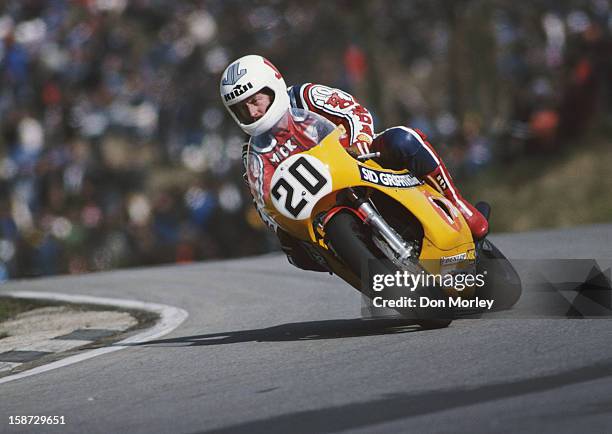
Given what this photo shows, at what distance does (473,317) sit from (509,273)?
412mm

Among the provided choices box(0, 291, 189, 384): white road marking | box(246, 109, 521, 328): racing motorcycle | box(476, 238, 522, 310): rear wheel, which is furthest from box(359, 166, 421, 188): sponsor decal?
box(0, 291, 189, 384): white road marking

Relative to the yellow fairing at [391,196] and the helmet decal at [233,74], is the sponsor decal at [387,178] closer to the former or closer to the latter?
the yellow fairing at [391,196]

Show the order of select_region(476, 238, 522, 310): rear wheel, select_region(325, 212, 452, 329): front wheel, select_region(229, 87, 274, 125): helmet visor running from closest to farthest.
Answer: select_region(325, 212, 452, 329): front wheel < select_region(229, 87, 274, 125): helmet visor < select_region(476, 238, 522, 310): rear wheel

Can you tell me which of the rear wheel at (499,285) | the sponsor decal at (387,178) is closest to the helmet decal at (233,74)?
the sponsor decal at (387,178)

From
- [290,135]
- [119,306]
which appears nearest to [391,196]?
[290,135]

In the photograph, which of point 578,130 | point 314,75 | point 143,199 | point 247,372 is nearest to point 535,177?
point 578,130

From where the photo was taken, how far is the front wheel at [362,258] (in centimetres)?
628

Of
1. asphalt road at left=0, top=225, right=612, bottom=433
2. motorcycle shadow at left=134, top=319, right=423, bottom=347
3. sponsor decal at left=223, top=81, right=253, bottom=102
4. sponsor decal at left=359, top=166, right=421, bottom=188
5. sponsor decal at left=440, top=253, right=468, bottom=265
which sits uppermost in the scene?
sponsor decal at left=223, top=81, right=253, bottom=102

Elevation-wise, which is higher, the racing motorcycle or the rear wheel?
the racing motorcycle

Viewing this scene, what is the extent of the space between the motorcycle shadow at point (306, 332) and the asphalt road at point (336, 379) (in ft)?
0.05

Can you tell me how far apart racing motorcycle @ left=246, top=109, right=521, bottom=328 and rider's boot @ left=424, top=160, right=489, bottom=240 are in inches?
2.1

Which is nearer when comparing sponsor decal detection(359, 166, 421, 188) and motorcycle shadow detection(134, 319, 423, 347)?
sponsor decal detection(359, 166, 421, 188)

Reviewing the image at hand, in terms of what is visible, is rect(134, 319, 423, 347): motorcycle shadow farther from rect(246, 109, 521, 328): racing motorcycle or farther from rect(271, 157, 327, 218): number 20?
rect(271, 157, 327, 218): number 20

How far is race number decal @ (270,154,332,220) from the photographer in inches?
250
